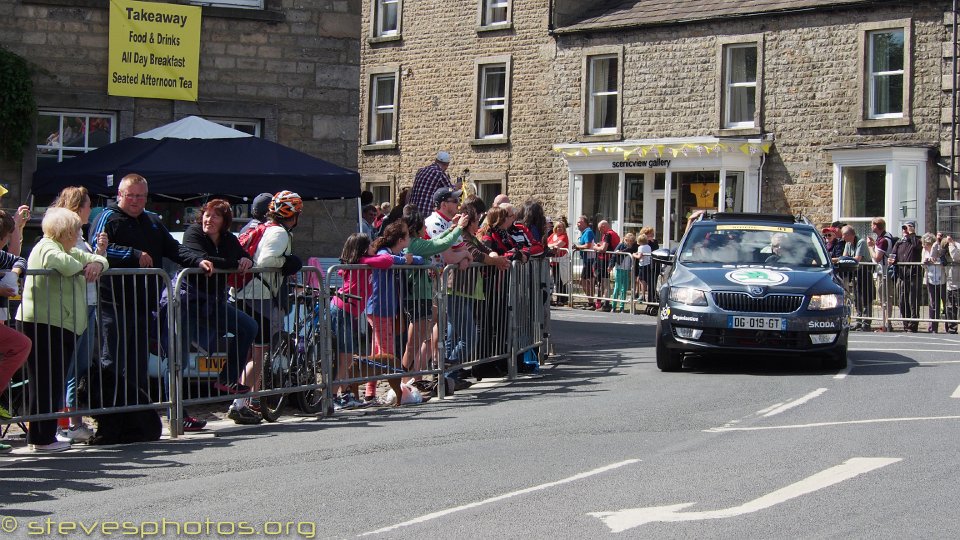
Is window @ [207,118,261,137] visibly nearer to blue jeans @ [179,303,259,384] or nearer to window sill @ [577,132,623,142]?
blue jeans @ [179,303,259,384]

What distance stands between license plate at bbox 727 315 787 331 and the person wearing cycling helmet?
17.5 ft

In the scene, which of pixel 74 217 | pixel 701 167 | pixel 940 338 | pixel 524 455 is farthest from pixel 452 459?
pixel 701 167

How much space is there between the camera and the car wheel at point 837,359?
15086mm

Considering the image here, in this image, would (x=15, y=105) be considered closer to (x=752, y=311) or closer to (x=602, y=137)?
(x=752, y=311)

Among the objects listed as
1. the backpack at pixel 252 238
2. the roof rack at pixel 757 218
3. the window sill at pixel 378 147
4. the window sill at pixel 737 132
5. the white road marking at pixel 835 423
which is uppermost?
the window sill at pixel 378 147

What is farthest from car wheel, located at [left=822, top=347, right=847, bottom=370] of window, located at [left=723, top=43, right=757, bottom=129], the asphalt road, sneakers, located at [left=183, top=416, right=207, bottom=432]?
window, located at [left=723, top=43, right=757, bottom=129]

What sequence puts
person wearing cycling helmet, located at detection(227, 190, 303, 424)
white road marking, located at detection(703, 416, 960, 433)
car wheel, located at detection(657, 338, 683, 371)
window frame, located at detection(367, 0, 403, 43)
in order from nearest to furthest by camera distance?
1. white road marking, located at detection(703, 416, 960, 433)
2. person wearing cycling helmet, located at detection(227, 190, 303, 424)
3. car wheel, located at detection(657, 338, 683, 371)
4. window frame, located at detection(367, 0, 403, 43)

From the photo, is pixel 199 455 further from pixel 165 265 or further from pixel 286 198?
pixel 165 265

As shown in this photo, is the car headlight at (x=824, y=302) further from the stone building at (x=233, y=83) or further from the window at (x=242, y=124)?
the window at (x=242, y=124)

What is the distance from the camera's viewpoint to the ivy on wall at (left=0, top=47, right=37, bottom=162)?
1800cm

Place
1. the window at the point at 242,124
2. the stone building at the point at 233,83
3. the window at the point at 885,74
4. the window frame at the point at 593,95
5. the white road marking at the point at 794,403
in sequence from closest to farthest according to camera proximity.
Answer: the white road marking at the point at 794,403
the stone building at the point at 233,83
the window at the point at 242,124
the window at the point at 885,74
the window frame at the point at 593,95

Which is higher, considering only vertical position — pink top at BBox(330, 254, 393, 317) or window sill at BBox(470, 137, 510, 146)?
window sill at BBox(470, 137, 510, 146)

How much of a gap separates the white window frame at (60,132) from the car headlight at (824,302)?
9.85 meters

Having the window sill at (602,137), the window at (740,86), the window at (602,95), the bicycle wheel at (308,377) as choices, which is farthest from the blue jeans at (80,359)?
the window at (602,95)
